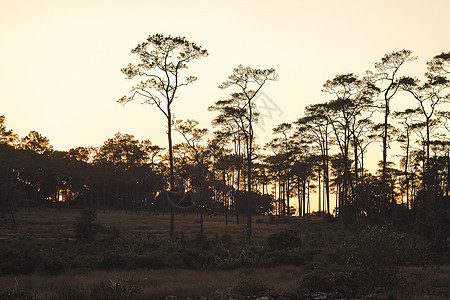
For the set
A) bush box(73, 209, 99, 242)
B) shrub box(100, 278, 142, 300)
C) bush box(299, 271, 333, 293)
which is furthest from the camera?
bush box(73, 209, 99, 242)

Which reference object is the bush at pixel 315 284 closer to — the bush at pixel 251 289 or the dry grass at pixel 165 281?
the dry grass at pixel 165 281

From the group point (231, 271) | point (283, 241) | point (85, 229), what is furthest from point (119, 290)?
point (85, 229)

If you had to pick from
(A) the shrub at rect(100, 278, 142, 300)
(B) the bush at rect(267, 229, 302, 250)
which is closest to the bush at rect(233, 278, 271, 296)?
(A) the shrub at rect(100, 278, 142, 300)

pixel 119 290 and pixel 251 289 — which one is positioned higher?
pixel 119 290

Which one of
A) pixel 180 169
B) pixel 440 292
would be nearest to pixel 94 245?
pixel 440 292

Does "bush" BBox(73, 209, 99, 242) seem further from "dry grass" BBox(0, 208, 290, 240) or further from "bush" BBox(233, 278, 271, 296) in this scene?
"bush" BBox(233, 278, 271, 296)

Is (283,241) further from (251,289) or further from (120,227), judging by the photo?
(120,227)

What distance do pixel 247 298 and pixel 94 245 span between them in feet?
52.6

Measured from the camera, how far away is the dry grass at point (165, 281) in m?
14.0

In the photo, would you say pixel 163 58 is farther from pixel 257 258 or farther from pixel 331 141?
pixel 331 141

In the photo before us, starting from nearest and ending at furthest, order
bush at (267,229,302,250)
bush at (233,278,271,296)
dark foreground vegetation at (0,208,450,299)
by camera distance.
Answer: dark foreground vegetation at (0,208,450,299) < bush at (233,278,271,296) < bush at (267,229,302,250)

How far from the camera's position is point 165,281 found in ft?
52.5

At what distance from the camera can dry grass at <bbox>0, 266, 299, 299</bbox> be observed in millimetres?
14031

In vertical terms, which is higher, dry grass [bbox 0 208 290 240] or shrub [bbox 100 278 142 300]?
shrub [bbox 100 278 142 300]
